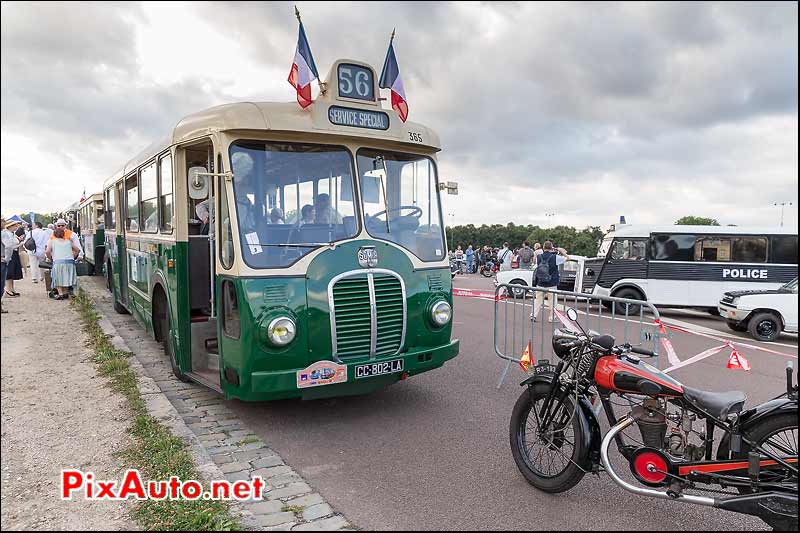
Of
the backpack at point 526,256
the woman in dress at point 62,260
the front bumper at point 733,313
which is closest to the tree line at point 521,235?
the backpack at point 526,256

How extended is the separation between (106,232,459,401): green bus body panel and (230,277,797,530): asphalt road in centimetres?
50

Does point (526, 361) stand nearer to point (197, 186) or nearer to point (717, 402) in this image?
point (717, 402)

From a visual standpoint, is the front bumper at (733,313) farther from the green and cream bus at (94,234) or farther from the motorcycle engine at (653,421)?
the green and cream bus at (94,234)

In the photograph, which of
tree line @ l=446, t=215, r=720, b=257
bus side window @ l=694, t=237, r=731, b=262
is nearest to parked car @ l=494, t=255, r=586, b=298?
bus side window @ l=694, t=237, r=731, b=262

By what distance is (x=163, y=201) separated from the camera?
6.77 meters

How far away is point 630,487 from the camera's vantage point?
351cm

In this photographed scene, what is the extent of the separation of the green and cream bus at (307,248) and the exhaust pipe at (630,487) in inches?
89.4

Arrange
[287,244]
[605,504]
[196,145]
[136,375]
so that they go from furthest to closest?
[136,375]
[196,145]
[287,244]
[605,504]

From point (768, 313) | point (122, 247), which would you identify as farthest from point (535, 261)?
point (122, 247)

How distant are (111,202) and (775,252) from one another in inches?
645

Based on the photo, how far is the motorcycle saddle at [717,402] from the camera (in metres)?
3.40

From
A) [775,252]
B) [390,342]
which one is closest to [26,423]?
[390,342]

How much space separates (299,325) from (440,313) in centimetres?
155

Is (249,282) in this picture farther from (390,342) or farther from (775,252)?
(775,252)
